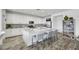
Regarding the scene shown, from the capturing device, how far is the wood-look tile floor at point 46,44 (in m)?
1.87

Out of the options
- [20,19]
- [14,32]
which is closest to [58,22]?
[20,19]

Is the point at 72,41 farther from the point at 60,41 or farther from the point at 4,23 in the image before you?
the point at 4,23

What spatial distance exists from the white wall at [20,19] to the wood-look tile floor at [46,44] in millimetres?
352

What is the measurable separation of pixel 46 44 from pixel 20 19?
795mm

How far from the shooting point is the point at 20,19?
1.91 m

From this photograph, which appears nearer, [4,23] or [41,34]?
[4,23]

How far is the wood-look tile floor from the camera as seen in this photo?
1.87m

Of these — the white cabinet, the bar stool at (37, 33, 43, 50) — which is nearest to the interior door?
the bar stool at (37, 33, 43, 50)

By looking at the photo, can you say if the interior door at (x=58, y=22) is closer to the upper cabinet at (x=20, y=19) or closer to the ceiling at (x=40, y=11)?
the ceiling at (x=40, y=11)
